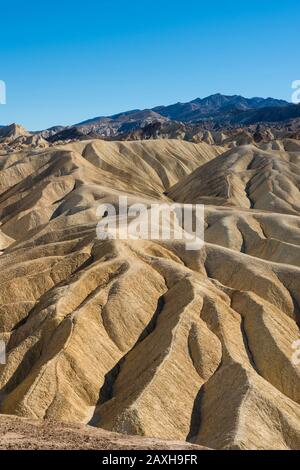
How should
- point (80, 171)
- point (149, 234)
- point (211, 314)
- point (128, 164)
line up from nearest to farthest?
point (211, 314)
point (149, 234)
point (80, 171)
point (128, 164)

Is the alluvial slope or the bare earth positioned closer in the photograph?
the bare earth

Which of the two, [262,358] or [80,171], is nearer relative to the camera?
[262,358]

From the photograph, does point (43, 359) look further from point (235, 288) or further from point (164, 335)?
point (235, 288)

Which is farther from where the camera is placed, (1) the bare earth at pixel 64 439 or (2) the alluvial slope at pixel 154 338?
(2) the alluvial slope at pixel 154 338

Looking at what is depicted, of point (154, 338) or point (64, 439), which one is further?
point (154, 338)

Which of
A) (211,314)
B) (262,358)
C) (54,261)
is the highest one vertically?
(54,261)

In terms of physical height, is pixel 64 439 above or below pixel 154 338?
above
